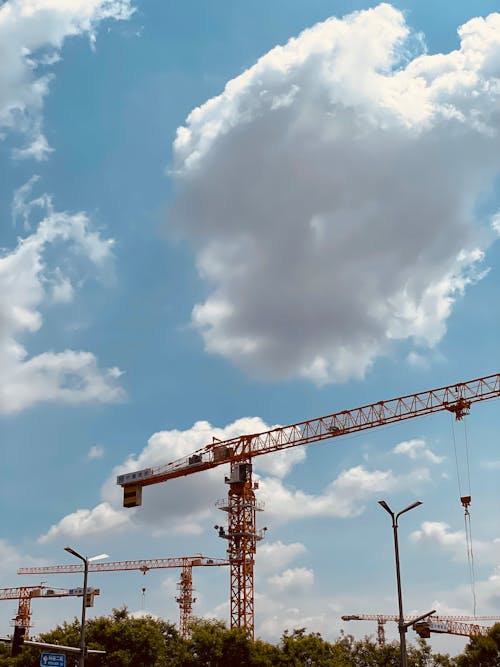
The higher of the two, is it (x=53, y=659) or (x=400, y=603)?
(x=400, y=603)

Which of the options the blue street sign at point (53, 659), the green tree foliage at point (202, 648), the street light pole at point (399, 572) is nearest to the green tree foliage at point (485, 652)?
the green tree foliage at point (202, 648)

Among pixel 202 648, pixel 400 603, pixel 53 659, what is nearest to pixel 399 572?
pixel 400 603

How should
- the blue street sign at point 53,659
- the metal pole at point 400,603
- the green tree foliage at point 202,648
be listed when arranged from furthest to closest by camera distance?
1. the green tree foliage at point 202,648
2. the blue street sign at point 53,659
3. the metal pole at point 400,603

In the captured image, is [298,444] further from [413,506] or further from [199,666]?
[413,506]

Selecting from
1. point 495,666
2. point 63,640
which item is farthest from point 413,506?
point 63,640

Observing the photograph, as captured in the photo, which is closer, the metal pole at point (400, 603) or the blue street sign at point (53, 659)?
the metal pole at point (400, 603)

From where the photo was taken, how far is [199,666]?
78625 mm

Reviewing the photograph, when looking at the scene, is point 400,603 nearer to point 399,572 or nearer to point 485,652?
point 399,572

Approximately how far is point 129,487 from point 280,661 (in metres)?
46.4

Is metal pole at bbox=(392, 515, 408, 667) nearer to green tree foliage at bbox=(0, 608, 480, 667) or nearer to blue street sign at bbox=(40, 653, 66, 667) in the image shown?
blue street sign at bbox=(40, 653, 66, 667)

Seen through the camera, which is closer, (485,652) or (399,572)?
(399,572)

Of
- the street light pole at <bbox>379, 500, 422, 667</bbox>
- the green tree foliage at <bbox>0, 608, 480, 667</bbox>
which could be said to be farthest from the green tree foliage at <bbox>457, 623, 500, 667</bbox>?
the street light pole at <bbox>379, 500, 422, 667</bbox>

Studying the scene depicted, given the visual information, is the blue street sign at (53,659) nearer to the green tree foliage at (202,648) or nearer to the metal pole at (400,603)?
the metal pole at (400,603)

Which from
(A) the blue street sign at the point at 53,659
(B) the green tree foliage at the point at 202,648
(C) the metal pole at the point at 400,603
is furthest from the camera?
(B) the green tree foliage at the point at 202,648
